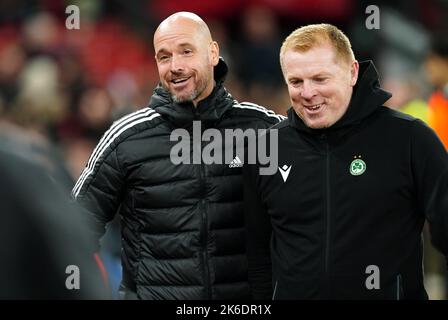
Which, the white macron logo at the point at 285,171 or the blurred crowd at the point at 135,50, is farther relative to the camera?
the blurred crowd at the point at 135,50

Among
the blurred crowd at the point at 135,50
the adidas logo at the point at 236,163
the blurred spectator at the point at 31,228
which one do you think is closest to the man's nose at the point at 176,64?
the adidas logo at the point at 236,163

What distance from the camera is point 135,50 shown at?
10.2m

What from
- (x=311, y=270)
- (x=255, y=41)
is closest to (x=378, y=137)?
(x=311, y=270)

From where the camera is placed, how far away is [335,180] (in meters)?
3.00

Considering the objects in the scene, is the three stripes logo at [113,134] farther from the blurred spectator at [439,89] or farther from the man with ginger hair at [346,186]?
the blurred spectator at [439,89]

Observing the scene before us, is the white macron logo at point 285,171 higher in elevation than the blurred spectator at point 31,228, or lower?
higher

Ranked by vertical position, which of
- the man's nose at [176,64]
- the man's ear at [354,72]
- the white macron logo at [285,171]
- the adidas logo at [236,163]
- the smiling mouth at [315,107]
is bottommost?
the white macron logo at [285,171]

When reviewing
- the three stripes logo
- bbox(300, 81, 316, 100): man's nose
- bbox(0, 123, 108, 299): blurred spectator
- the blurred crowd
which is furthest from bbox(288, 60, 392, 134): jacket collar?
the blurred crowd

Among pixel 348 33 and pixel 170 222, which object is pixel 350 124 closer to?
pixel 170 222

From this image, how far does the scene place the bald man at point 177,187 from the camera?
336 centimetres

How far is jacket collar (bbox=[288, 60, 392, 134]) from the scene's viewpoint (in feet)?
9.91

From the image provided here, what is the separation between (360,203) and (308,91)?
0.39m

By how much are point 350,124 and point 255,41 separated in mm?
6467

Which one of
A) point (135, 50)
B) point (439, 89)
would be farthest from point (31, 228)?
point (135, 50)
